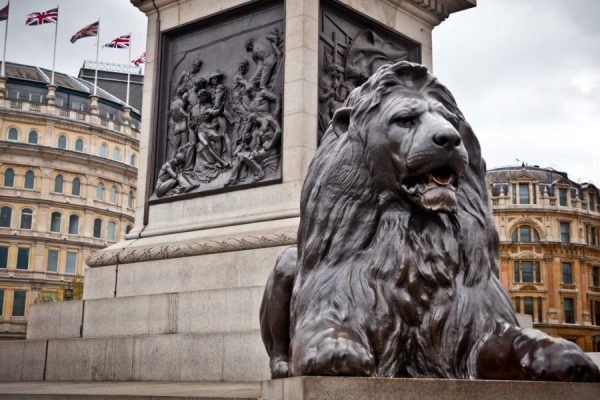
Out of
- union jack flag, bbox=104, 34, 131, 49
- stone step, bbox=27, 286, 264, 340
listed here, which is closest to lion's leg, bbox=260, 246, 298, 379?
stone step, bbox=27, 286, 264, 340

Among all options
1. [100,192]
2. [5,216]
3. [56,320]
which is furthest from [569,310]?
[56,320]

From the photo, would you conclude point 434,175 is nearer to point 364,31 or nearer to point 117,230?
point 364,31

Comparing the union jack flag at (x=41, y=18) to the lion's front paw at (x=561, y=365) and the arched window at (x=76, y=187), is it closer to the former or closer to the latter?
the arched window at (x=76, y=187)

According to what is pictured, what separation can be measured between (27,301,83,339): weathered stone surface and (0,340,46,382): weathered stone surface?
0.35 meters

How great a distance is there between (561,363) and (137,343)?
6992mm

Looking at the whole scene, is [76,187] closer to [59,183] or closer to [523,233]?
[59,183]

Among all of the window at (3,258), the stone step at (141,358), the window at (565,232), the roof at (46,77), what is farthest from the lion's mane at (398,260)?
the window at (565,232)

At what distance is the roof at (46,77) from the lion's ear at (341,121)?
6310cm

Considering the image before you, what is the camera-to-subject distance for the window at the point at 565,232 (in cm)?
7150

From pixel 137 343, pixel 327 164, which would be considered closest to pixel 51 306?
pixel 137 343

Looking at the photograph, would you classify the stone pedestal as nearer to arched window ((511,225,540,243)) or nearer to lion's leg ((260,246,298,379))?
lion's leg ((260,246,298,379))

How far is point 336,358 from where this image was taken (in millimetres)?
3811

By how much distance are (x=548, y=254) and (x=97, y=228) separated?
116 feet

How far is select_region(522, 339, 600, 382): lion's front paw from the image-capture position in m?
3.84
